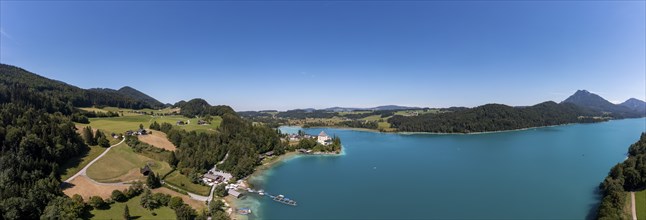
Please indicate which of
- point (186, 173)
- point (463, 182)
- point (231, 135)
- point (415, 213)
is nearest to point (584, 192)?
point (463, 182)

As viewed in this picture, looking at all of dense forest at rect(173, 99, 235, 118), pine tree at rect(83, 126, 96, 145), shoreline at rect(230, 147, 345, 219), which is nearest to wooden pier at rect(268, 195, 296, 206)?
shoreline at rect(230, 147, 345, 219)

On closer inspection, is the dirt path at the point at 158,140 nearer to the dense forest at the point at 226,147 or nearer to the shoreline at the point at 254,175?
the dense forest at the point at 226,147

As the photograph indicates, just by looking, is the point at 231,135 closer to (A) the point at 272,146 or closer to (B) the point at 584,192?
(A) the point at 272,146

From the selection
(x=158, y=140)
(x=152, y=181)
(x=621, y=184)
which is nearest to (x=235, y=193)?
(x=152, y=181)

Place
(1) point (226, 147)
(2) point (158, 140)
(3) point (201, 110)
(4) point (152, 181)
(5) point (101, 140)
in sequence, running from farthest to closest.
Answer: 1. (3) point (201, 110)
2. (1) point (226, 147)
3. (2) point (158, 140)
4. (5) point (101, 140)
5. (4) point (152, 181)

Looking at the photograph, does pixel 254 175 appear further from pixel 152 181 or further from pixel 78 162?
pixel 78 162

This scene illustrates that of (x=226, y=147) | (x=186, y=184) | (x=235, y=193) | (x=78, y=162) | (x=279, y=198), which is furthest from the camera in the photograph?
(x=226, y=147)

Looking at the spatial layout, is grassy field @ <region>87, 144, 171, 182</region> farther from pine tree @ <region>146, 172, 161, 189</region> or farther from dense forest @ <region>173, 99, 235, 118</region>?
dense forest @ <region>173, 99, 235, 118</region>
